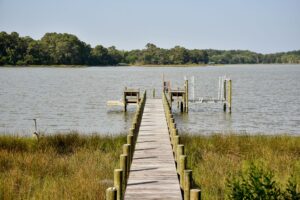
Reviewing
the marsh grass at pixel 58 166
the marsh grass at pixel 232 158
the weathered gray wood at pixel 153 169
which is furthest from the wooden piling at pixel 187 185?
the marsh grass at pixel 58 166

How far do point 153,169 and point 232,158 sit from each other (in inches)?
187

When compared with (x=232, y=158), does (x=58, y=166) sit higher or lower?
higher

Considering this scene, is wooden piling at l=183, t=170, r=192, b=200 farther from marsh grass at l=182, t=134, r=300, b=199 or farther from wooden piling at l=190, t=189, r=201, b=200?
marsh grass at l=182, t=134, r=300, b=199

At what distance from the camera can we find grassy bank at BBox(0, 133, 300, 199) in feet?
33.5

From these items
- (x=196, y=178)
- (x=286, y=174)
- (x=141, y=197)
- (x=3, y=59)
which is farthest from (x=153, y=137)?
(x=3, y=59)

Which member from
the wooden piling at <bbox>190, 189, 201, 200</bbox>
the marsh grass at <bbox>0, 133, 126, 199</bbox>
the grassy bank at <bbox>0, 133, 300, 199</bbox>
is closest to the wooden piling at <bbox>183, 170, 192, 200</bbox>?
the wooden piling at <bbox>190, 189, 201, 200</bbox>

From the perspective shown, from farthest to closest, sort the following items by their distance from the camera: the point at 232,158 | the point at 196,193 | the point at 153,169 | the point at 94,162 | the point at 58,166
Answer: the point at 232,158 → the point at 94,162 → the point at 58,166 → the point at 153,169 → the point at 196,193

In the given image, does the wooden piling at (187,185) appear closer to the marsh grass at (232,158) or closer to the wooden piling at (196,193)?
the wooden piling at (196,193)

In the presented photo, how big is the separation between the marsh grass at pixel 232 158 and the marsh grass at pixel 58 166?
8.39ft

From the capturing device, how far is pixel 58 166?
502 inches

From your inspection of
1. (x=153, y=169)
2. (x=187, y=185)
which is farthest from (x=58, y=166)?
(x=187, y=185)

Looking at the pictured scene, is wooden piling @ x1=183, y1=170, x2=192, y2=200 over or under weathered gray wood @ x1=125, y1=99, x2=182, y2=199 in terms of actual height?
over

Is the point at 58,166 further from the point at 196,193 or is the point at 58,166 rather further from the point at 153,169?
the point at 196,193

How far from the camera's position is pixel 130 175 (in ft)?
32.6
